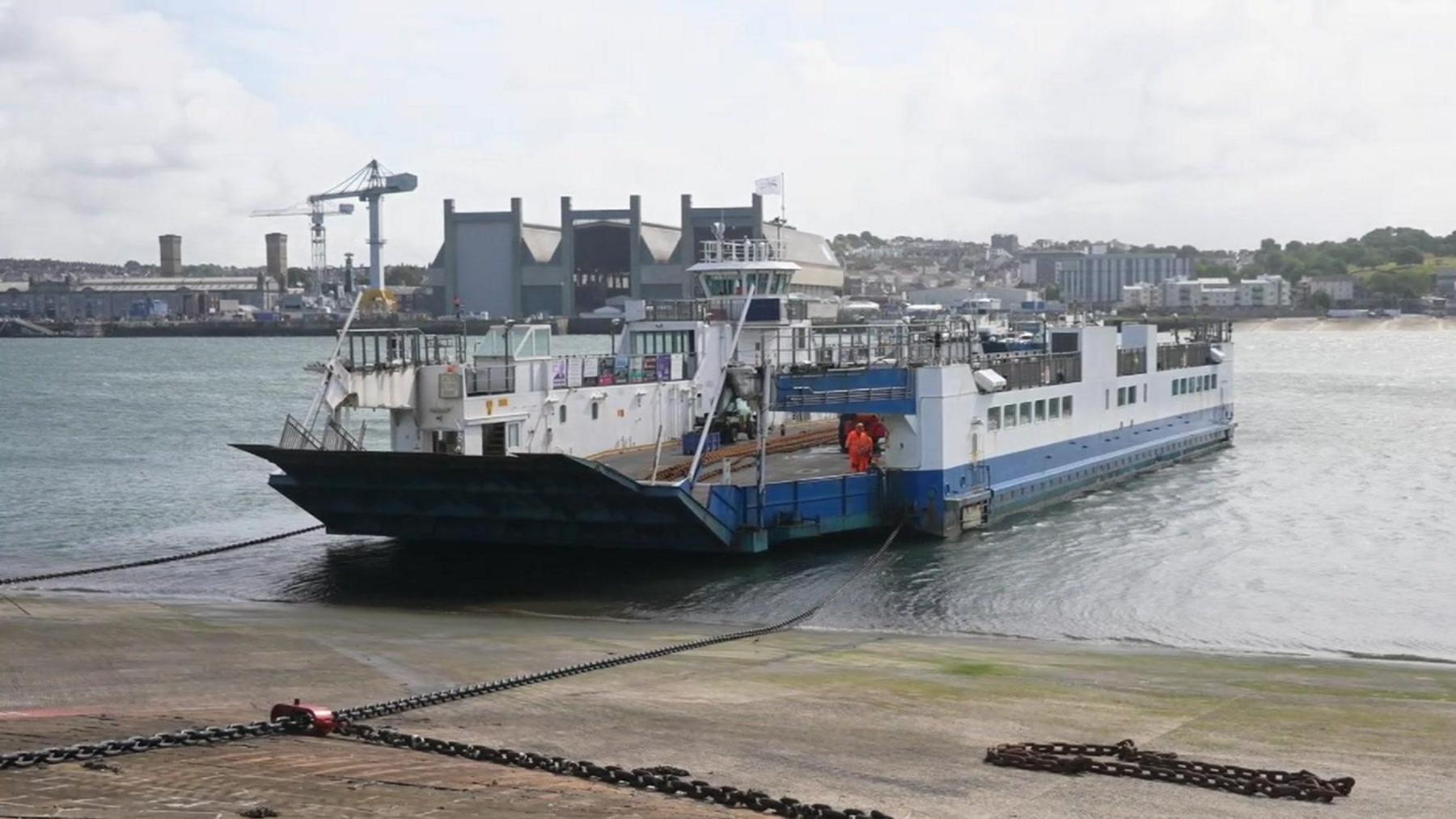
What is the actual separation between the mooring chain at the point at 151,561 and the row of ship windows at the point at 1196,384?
28453 mm

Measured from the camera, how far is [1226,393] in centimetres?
5584

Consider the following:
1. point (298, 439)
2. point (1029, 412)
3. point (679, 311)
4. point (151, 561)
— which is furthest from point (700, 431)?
point (151, 561)

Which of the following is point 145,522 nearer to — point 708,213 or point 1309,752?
point 1309,752

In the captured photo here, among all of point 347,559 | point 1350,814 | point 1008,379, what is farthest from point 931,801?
point 1008,379

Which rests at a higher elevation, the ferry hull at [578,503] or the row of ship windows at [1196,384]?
the row of ship windows at [1196,384]

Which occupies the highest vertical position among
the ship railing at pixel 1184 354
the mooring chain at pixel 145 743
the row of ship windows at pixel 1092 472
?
the ship railing at pixel 1184 354

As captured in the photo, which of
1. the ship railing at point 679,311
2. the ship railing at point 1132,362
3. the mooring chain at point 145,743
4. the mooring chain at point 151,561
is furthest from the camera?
the ship railing at point 1132,362

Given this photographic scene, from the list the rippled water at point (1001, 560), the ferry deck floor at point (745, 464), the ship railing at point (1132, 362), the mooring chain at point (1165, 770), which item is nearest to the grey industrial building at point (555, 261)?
the rippled water at point (1001, 560)

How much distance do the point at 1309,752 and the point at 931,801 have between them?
14.3 feet

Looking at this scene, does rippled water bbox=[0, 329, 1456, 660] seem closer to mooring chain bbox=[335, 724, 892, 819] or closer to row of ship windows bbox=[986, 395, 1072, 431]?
row of ship windows bbox=[986, 395, 1072, 431]

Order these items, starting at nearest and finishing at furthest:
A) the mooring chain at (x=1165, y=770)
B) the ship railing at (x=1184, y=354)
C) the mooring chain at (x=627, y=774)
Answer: the mooring chain at (x=627, y=774)
the mooring chain at (x=1165, y=770)
the ship railing at (x=1184, y=354)

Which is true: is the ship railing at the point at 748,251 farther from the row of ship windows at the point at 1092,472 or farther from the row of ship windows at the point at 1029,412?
the row of ship windows at the point at 1092,472

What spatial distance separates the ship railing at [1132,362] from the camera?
4316 cm

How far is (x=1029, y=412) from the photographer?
35.3 m
